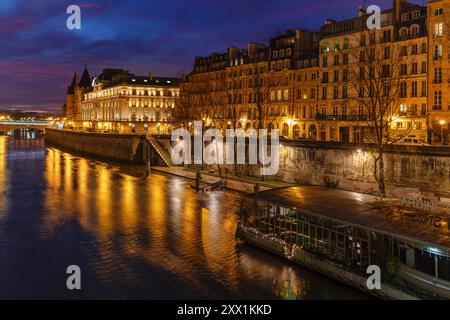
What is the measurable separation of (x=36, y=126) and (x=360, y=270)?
162 m

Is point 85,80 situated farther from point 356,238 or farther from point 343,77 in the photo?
point 356,238

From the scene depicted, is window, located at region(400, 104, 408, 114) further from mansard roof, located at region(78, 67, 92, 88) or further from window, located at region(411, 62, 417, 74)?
mansard roof, located at region(78, 67, 92, 88)

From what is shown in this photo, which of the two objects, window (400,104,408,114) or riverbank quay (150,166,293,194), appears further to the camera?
window (400,104,408,114)

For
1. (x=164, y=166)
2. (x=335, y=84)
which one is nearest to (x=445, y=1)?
(x=335, y=84)

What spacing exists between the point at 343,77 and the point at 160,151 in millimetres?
25248

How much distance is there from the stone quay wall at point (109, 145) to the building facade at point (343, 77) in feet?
31.9

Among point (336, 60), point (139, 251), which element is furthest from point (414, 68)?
point (139, 251)

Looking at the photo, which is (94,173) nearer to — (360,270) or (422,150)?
(422,150)

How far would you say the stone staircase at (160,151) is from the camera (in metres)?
58.2

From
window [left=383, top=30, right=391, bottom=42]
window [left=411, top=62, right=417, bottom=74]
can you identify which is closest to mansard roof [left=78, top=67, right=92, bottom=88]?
window [left=383, top=30, right=391, bottom=42]

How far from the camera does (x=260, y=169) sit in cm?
4397

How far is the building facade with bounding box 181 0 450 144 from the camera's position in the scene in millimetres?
44500

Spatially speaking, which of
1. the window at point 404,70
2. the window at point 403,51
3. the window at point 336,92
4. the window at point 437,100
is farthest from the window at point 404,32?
the window at point 336,92

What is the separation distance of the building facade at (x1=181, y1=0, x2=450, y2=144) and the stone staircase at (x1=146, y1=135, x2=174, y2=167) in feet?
23.2
